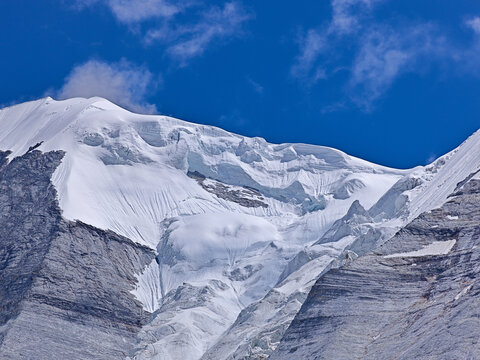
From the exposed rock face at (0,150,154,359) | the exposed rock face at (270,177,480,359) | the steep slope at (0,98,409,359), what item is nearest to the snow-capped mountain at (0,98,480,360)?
the steep slope at (0,98,409,359)

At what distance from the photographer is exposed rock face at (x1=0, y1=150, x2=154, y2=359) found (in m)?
122

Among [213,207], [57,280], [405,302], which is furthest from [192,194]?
[405,302]

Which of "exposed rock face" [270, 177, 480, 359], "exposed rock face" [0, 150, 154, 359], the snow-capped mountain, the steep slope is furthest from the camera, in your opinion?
the steep slope

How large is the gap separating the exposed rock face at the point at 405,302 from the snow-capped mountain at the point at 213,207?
36.8ft

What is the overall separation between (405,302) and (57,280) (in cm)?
4696

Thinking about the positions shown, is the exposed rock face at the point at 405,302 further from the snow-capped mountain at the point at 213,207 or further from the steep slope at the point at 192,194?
the steep slope at the point at 192,194

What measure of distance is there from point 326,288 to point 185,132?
8214cm

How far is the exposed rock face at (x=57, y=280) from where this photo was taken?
122375 millimetres

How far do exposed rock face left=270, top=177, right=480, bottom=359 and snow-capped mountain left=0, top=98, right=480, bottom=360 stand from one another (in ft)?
36.8

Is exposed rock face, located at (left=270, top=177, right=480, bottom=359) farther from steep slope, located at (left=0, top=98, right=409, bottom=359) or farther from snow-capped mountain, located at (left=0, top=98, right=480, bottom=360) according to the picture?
steep slope, located at (left=0, top=98, right=409, bottom=359)

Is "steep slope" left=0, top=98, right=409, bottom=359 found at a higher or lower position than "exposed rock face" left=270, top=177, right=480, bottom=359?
higher

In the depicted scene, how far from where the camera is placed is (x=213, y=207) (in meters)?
166

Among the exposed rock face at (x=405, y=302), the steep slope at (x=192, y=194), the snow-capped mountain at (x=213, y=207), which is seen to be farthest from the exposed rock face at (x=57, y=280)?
the exposed rock face at (x=405, y=302)

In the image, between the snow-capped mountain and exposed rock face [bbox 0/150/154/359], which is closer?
exposed rock face [bbox 0/150/154/359]
